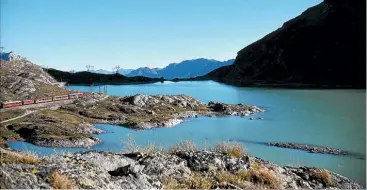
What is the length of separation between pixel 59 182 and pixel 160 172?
479cm

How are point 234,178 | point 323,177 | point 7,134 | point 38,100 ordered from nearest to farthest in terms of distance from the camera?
point 234,178, point 323,177, point 7,134, point 38,100

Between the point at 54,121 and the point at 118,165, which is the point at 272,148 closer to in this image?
the point at 54,121

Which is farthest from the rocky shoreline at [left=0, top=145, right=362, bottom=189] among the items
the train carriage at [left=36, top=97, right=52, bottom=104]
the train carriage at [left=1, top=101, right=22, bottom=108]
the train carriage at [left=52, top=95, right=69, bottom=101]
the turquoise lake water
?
the train carriage at [left=52, top=95, right=69, bottom=101]

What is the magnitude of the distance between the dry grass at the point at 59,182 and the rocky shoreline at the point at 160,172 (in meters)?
0.05

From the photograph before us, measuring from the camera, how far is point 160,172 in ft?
48.3

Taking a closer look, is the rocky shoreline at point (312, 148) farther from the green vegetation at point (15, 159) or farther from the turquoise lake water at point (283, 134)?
the green vegetation at point (15, 159)

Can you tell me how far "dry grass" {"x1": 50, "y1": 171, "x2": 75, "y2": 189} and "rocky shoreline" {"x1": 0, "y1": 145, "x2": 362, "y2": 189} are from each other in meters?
0.05

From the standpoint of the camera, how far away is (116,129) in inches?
3627

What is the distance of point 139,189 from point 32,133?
226 feet

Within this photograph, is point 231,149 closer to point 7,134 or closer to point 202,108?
point 7,134

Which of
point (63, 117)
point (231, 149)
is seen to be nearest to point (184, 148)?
point (231, 149)

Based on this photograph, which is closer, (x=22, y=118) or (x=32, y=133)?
Result: (x=32, y=133)

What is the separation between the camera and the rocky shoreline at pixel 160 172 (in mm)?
10961

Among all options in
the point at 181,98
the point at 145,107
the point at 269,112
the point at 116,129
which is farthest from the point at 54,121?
the point at 269,112
